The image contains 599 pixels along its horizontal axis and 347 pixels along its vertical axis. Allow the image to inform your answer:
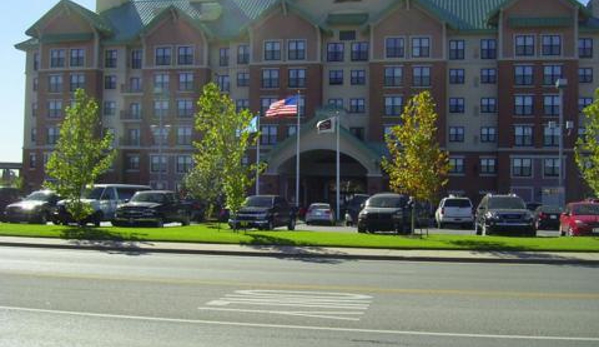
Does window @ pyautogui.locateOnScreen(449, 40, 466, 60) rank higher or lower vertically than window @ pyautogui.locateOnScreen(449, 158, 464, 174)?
higher

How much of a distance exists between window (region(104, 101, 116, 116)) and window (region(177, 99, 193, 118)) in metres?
7.70

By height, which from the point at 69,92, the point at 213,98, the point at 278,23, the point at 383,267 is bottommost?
the point at 383,267

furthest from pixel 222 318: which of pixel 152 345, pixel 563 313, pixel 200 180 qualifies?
pixel 200 180

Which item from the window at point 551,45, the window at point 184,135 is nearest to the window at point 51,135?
the window at point 184,135

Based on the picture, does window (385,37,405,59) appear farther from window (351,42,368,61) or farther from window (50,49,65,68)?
window (50,49,65,68)

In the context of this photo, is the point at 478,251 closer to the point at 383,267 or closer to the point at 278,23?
the point at 383,267

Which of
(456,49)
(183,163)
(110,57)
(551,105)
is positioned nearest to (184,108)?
(183,163)

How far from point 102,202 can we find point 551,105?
41887 millimetres

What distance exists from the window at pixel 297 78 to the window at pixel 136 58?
55.4ft

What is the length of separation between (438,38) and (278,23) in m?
15.1

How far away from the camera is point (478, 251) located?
2131 cm

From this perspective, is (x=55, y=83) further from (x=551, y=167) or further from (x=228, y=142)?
(x=228, y=142)

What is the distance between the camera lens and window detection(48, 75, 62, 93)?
71188mm

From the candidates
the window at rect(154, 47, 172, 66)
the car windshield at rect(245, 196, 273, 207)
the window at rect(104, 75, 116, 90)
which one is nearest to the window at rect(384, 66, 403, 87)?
the window at rect(154, 47, 172, 66)
